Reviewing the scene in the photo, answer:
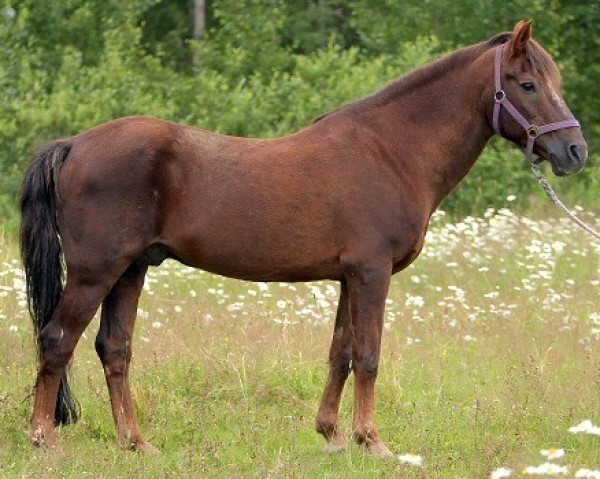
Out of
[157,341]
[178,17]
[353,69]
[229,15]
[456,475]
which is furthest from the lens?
[178,17]

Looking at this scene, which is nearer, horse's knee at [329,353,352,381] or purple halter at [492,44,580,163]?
purple halter at [492,44,580,163]

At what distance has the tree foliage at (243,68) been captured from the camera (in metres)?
15.7

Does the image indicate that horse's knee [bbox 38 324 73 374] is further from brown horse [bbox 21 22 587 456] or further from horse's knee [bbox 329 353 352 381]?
horse's knee [bbox 329 353 352 381]

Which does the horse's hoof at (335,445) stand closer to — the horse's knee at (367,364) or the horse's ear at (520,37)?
the horse's knee at (367,364)

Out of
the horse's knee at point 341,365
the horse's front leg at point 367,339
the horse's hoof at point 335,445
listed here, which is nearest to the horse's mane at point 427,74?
the horse's front leg at point 367,339

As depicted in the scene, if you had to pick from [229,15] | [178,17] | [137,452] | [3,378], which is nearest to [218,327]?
[3,378]

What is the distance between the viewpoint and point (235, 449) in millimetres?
6414

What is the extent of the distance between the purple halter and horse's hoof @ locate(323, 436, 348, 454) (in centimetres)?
190

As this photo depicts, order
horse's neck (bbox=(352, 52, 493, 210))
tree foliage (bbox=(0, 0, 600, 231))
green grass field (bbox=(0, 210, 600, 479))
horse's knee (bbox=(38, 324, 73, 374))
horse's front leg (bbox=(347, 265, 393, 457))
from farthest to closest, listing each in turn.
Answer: tree foliage (bbox=(0, 0, 600, 231)) < horse's neck (bbox=(352, 52, 493, 210)) < horse's knee (bbox=(38, 324, 73, 374)) < horse's front leg (bbox=(347, 265, 393, 457)) < green grass field (bbox=(0, 210, 600, 479))

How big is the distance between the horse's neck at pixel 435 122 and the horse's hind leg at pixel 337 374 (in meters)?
0.80

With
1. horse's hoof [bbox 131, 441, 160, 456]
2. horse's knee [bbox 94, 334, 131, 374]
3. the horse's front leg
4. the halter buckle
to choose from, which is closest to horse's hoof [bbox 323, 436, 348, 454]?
the horse's front leg

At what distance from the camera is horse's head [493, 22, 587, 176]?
6199mm

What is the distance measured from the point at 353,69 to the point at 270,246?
470 inches

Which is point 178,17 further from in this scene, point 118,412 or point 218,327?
point 118,412
